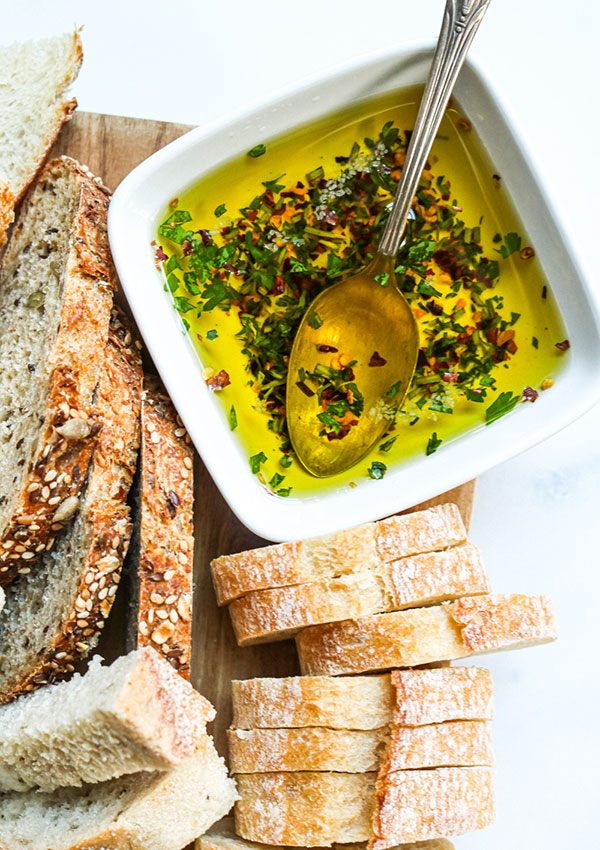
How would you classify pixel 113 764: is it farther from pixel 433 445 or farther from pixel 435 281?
pixel 435 281

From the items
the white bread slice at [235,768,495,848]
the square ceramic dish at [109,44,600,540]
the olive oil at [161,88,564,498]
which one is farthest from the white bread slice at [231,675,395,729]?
the olive oil at [161,88,564,498]

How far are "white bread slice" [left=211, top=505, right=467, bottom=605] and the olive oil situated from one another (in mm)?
206

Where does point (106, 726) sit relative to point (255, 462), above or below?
below

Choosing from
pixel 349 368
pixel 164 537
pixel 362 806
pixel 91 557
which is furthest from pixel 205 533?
pixel 362 806

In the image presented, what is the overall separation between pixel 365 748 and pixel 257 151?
1.68 metres

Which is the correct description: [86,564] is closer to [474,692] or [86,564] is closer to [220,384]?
[220,384]

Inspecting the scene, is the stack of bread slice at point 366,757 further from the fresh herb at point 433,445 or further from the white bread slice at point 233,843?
the fresh herb at point 433,445

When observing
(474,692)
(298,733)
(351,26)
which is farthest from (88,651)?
(351,26)

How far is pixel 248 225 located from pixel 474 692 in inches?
57.4

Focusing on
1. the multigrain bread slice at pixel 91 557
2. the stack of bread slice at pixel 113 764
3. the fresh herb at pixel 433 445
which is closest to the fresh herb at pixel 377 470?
the fresh herb at pixel 433 445

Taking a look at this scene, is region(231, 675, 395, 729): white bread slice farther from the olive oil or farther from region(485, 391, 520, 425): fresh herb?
region(485, 391, 520, 425): fresh herb

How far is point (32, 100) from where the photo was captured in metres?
2.49

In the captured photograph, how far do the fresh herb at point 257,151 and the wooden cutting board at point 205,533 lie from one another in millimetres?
320

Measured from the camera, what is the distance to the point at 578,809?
271cm
